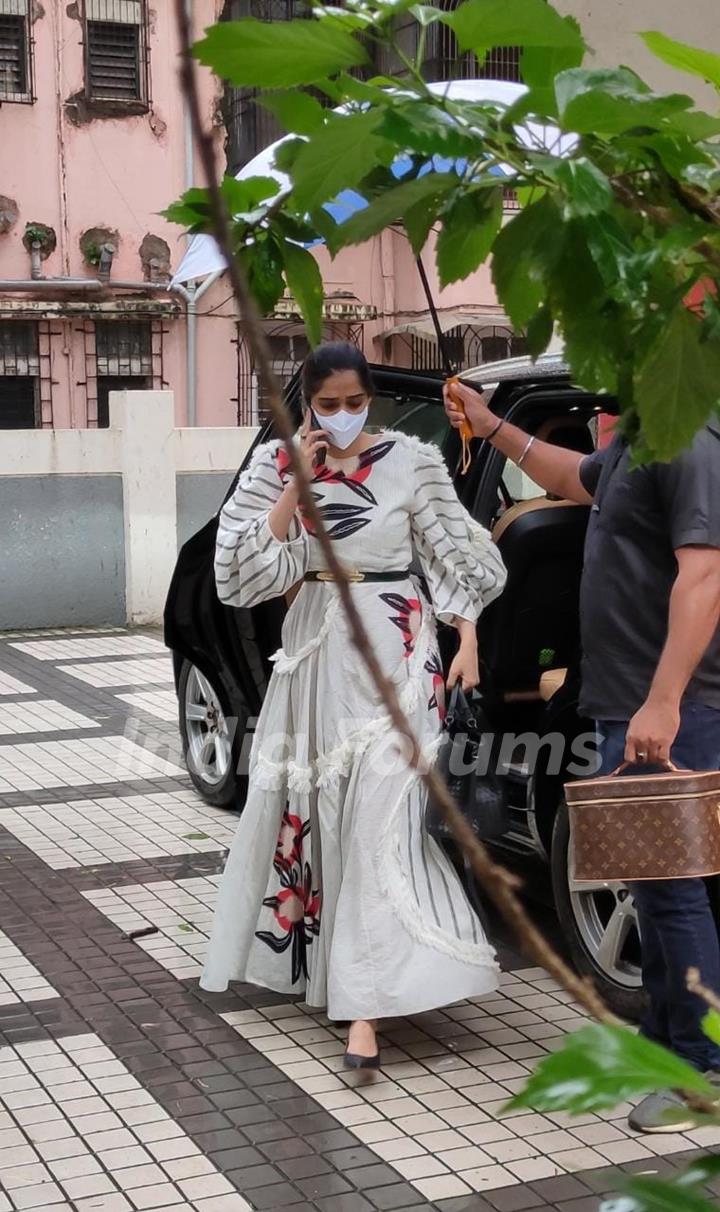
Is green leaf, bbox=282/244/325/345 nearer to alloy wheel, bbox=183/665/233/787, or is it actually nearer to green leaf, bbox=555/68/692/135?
green leaf, bbox=555/68/692/135

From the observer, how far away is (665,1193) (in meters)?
1.00

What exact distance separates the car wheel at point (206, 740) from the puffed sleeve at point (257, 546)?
2.63 metres

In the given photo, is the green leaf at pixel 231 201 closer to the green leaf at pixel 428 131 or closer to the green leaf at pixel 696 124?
the green leaf at pixel 428 131

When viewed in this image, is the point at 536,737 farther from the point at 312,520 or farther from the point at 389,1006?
the point at 312,520

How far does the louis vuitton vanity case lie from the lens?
3881 millimetres

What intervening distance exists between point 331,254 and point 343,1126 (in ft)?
10.2

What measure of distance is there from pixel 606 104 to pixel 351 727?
135 inches

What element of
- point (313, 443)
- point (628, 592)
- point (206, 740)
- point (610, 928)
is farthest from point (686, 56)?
point (206, 740)

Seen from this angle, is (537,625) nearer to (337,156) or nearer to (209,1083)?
(209,1083)

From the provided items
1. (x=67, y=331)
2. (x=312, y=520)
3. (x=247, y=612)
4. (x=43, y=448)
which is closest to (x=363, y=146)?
(x=312, y=520)

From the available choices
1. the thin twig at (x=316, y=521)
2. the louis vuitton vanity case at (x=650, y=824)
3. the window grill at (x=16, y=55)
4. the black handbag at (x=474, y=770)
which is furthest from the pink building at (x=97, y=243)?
the thin twig at (x=316, y=521)

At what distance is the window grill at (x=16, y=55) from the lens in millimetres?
21359

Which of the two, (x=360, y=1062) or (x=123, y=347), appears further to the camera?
(x=123, y=347)

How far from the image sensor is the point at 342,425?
181 inches
